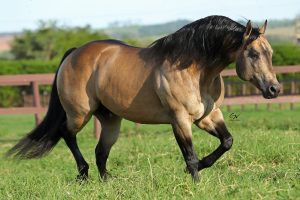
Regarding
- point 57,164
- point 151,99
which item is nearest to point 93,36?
point 57,164

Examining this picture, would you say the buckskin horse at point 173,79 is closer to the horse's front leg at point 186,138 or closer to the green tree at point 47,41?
the horse's front leg at point 186,138

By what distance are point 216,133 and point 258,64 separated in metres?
0.94

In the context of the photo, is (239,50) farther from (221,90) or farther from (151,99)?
(151,99)

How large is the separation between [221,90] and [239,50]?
0.53 meters

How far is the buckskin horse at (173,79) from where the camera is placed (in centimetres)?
573

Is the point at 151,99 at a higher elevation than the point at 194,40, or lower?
lower

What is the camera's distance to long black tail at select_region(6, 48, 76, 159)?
7371 mm

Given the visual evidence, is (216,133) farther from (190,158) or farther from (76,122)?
(76,122)

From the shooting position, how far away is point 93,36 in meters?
39.7

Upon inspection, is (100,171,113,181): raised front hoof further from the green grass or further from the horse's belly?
the horse's belly

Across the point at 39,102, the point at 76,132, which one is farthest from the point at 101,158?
the point at 39,102

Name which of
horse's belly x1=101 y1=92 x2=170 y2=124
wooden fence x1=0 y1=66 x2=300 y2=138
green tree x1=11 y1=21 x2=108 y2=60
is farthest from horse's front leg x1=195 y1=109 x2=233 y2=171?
green tree x1=11 y1=21 x2=108 y2=60

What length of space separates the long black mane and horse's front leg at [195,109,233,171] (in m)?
0.62

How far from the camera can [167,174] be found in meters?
5.29
